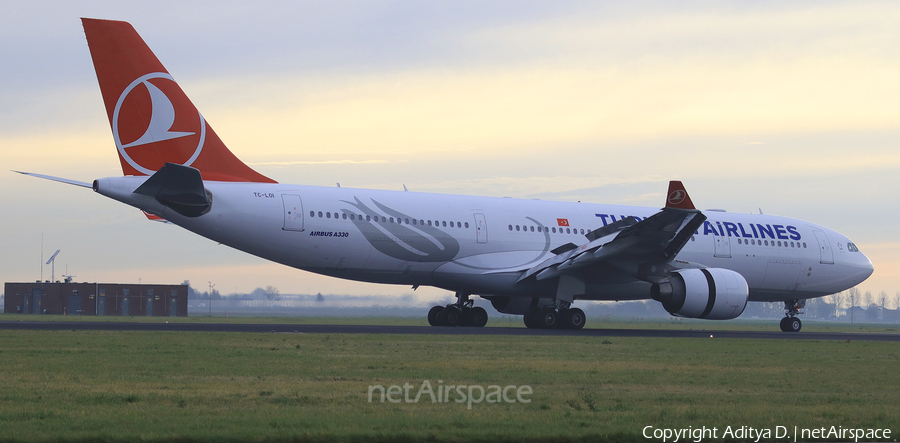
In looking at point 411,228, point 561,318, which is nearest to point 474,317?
point 561,318

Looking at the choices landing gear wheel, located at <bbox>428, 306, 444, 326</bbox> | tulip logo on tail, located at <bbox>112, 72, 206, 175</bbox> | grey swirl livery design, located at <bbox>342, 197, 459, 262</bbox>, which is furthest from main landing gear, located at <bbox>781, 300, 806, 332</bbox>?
tulip logo on tail, located at <bbox>112, 72, 206, 175</bbox>

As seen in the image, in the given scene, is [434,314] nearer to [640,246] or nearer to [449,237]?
[449,237]

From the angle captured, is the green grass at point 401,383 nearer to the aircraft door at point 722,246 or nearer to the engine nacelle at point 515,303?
the engine nacelle at point 515,303

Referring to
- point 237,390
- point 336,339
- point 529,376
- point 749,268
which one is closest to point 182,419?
point 237,390

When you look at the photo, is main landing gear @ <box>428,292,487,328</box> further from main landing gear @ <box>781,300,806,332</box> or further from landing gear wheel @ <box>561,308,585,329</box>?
main landing gear @ <box>781,300,806,332</box>

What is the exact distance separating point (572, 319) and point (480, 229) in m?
3.81

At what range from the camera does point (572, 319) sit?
1040 inches

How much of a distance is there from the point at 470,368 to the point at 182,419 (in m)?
5.78

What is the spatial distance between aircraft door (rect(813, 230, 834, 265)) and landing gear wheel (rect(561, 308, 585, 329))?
10.9 meters

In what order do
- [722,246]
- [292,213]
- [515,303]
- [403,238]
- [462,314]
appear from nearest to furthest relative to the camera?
[292,213]
[403,238]
[462,314]
[515,303]
[722,246]

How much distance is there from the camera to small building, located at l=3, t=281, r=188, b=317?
6384 centimetres

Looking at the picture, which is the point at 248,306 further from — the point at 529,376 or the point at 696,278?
the point at 529,376

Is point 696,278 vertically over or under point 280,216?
under

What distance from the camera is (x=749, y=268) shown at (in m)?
30.5
